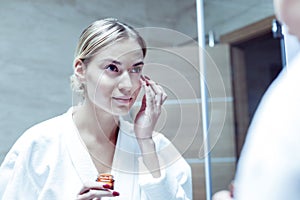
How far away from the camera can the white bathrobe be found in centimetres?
83

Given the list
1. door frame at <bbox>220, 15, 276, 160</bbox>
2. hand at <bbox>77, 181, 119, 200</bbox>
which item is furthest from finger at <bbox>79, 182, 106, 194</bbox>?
door frame at <bbox>220, 15, 276, 160</bbox>

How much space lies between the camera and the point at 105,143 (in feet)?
3.01

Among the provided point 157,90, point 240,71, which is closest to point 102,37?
point 157,90

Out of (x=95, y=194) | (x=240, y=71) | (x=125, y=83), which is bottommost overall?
(x=95, y=194)

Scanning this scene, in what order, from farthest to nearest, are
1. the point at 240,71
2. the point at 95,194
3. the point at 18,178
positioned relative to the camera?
1. the point at 240,71
2. the point at 18,178
3. the point at 95,194

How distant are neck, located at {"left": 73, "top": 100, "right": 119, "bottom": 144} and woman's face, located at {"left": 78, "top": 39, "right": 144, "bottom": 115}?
0.09 meters

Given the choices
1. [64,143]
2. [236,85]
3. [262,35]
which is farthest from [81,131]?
[262,35]

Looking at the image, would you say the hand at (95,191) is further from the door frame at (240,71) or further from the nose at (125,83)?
the door frame at (240,71)

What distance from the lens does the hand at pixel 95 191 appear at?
728 mm

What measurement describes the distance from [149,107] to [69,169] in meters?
0.24

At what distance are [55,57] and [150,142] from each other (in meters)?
0.74

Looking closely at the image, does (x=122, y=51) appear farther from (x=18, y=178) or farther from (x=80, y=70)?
(x=18, y=178)

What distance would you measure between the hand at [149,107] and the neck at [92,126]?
0.10m

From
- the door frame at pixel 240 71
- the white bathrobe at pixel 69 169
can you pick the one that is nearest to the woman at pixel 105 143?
the white bathrobe at pixel 69 169
